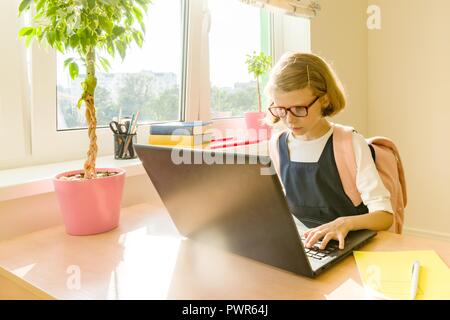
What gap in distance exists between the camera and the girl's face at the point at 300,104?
125cm

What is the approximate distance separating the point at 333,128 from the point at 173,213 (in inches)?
26.0

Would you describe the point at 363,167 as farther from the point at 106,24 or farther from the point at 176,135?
the point at 106,24

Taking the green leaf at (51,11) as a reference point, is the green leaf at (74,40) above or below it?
below

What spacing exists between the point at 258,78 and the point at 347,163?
1134 mm

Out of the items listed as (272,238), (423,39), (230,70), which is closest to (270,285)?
(272,238)

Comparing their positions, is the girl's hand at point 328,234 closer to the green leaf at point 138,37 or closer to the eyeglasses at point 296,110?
the eyeglasses at point 296,110

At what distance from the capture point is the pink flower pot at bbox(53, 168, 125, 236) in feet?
3.44

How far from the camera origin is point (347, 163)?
4.23ft

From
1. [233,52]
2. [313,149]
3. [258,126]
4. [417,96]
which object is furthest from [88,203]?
[417,96]

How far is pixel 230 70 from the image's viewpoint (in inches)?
86.8

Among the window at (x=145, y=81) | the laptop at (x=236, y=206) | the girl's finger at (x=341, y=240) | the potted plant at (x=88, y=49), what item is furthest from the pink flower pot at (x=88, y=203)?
the girl's finger at (x=341, y=240)

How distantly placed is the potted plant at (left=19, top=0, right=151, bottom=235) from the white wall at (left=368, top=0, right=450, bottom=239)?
2.13 meters

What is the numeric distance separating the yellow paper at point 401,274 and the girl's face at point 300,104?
1.64 ft

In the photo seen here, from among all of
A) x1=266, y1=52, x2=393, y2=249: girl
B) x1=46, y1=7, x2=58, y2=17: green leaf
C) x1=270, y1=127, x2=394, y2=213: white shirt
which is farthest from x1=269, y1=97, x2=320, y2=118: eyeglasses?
x1=46, y1=7, x2=58, y2=17: green leaf
